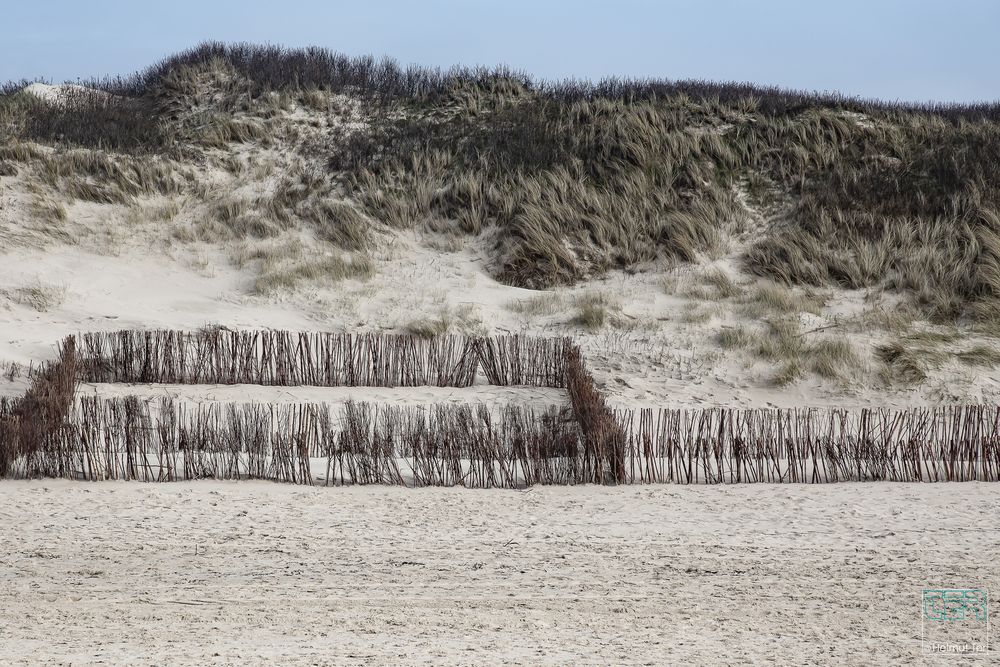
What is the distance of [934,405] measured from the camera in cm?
782

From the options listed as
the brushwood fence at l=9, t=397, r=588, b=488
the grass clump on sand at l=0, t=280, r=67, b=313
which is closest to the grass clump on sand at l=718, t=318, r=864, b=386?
the brushwood fence at l=9, t=397, r=588, b=488

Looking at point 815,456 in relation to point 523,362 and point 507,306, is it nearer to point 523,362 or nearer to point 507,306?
point 523,362

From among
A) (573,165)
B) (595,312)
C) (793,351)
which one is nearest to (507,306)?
(595,312)

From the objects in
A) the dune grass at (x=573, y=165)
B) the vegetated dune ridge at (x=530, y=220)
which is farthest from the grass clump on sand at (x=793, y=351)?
the dune grass at (x=573, y=165)

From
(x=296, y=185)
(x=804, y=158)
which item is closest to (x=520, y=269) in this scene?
(x=296, y=185)

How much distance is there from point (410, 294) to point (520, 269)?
1.57 metres

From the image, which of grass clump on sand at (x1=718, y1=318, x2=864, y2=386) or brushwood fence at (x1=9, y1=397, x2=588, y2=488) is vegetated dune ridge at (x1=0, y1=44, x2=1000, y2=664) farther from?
brushwood fence at (x1=9, y1=397, x2=588, y2=488)

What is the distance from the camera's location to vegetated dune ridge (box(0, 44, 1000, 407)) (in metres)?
9.09

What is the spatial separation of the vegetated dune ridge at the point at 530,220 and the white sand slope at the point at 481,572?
306 cm

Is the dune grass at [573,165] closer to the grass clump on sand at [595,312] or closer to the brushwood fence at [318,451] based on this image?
the grass clump on sand at [595,312]

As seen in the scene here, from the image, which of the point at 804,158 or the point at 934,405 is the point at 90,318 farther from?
the point at 804,158

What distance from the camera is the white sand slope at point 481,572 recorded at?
3311 millimetres

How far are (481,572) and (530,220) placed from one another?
26.8 ft

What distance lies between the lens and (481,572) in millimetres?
4008
